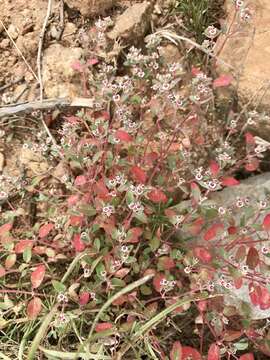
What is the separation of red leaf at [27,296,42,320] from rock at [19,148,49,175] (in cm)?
57

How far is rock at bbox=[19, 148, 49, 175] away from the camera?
2.49 metres

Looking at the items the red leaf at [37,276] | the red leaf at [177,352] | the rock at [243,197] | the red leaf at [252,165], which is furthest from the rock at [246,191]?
the red leaf at [37,276]

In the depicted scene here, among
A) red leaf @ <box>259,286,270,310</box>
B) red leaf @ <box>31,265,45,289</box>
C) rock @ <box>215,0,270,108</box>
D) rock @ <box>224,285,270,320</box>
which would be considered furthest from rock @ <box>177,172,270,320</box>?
red leaf @ <box>31,265,45,289</box>

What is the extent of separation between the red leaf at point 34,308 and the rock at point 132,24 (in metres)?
1.19

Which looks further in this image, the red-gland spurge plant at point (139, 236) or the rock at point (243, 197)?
the rock at point (243, 197)

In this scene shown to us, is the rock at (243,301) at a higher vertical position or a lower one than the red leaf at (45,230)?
lower

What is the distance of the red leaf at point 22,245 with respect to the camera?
2242 millimetres

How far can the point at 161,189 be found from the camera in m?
2.26

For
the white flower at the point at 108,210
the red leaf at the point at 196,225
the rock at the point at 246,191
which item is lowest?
the rock at the point at 246,191

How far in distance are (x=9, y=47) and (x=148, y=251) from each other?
1.12 metres

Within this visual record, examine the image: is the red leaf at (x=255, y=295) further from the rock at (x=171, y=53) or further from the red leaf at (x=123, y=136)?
the rock at (x=171, y=53)

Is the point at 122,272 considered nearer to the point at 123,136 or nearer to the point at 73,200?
the point at 73,200

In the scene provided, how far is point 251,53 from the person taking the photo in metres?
2.62

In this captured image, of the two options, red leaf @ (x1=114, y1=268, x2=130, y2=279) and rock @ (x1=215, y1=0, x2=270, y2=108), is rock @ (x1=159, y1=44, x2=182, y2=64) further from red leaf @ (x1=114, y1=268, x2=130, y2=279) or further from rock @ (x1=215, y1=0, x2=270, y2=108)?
red leaf @ (x1=114, y1=268, x2=130, y2=279)
